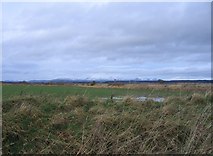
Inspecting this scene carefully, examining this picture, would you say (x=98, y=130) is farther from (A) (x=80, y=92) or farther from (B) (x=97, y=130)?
(A) (x=80, y=92)

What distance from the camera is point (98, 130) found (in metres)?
9.63

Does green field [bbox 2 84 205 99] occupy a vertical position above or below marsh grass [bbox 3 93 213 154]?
above

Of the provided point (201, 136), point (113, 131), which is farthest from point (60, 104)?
point (201, 136)

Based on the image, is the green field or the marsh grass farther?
the green field

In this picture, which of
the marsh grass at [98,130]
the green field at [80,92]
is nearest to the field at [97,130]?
the marsh grass at [98,130]

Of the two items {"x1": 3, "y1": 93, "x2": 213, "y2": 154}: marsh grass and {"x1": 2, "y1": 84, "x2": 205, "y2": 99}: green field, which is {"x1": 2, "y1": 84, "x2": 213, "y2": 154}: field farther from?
{"x1": 2, "y1": 84, "x2": 205, "y2": 99}: green field

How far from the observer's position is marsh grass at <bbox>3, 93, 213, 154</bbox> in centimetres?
896

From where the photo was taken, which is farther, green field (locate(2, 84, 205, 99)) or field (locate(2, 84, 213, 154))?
green field (locate(2, 84, 205, 99))

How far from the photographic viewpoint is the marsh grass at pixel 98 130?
896 centimetres

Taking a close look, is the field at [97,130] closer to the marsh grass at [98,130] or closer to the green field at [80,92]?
the marsh grass at [98,130]

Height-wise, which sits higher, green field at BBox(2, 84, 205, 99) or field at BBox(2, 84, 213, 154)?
green field at BBox(2, 84, 205, 99)

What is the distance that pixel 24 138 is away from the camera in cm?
926

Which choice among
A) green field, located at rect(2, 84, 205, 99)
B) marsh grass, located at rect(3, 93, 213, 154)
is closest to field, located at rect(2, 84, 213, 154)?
marsh grass, located at rect(3, 93, 213, 154)

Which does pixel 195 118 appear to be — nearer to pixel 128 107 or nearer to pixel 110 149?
pixel 128 107
